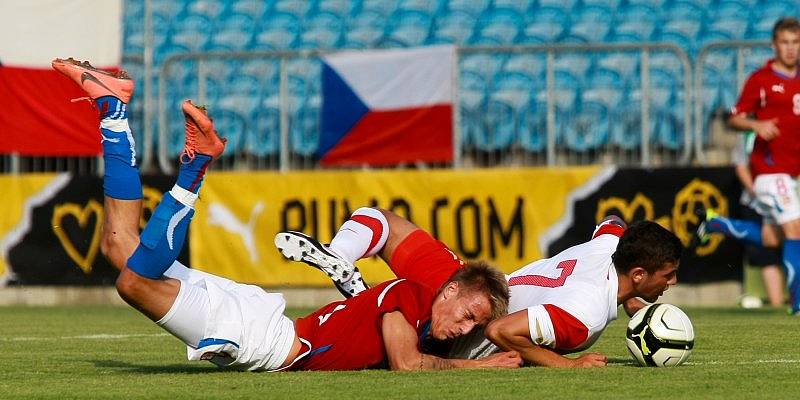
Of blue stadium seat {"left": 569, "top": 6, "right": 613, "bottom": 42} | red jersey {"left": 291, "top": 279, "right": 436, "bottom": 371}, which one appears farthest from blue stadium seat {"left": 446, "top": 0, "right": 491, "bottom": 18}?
red jersey {"left": 291, "top": 279, "right": 436, "bottom": 371}

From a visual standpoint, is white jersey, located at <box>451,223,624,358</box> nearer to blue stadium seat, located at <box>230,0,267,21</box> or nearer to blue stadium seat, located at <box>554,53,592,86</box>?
blue stadium seat, located at <box>554,53,592,86</box>

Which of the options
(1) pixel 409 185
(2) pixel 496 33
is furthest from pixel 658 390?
(2) pixel 496 33

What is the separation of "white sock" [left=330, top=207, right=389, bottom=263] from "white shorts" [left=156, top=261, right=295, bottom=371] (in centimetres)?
104

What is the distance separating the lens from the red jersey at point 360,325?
7434 millimetres

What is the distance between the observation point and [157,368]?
819cm

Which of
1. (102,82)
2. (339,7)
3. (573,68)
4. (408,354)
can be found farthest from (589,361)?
(339,7)

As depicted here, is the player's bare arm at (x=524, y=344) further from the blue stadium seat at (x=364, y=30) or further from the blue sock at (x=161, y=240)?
the blue stadium seat at (x=364, y=30)

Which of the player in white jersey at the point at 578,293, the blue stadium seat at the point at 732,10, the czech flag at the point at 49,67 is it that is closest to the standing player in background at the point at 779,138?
the blue stadium seat at the point at 732,10

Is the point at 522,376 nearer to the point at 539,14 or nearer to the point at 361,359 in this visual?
the point at 361,359

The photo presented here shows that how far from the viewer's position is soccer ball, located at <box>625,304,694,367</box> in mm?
7621

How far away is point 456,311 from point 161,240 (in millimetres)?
1410

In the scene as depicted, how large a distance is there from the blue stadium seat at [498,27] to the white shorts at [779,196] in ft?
18.7

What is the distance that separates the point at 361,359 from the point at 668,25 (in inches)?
418

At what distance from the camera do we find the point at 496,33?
18188mm
